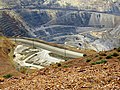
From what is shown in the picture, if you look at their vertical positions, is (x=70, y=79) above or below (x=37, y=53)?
above

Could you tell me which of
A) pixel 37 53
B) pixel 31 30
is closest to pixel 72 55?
pixel 37 53

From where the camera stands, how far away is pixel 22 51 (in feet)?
289

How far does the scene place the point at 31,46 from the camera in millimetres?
96125

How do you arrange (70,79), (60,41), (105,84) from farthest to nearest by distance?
A: (60,41) → (70,79) → (105,84)

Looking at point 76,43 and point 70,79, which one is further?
point 76,43

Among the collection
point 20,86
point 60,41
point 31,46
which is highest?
point 20,86

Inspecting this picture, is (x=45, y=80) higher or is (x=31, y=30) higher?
(x=45, y=80)

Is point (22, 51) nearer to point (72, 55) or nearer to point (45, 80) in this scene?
point (72, 55)

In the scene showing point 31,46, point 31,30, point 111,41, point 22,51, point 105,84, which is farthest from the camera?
point 31,30

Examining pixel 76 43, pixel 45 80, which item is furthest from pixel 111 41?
pixel 45 80

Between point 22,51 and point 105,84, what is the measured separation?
7419 centimetres

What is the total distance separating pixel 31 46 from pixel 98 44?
5429cm

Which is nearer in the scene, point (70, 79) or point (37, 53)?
point (70, 79)

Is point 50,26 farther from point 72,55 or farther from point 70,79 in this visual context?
point 70,79
